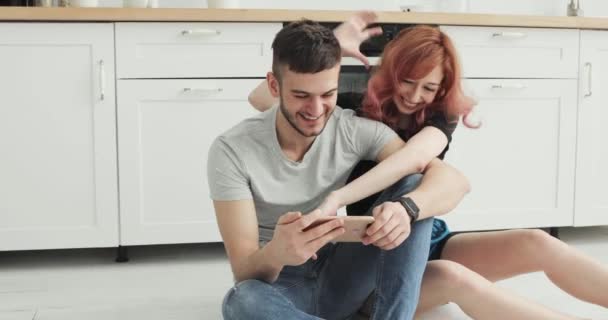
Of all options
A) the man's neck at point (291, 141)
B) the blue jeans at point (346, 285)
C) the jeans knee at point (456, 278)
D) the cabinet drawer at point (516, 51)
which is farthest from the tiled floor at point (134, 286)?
the cabinet drawer at point (516, 51)

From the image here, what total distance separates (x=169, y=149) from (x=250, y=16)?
0.58 m

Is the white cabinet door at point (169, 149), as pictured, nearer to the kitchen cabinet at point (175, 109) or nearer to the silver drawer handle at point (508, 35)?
the kitchen cabinet at point (175, 109)

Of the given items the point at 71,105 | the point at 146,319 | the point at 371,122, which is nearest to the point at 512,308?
the point at 371,122

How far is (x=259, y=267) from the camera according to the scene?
64.2 inches

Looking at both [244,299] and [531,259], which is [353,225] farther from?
[531,259]

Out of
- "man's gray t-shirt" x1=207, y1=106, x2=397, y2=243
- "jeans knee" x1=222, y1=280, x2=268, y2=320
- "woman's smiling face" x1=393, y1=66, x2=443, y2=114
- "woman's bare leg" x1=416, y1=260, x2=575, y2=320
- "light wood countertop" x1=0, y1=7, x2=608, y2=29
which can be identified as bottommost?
"woman's bare leg" x1=416, y1=260, x2=575, y2=320

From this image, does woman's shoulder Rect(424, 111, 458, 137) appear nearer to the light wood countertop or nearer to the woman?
the woman

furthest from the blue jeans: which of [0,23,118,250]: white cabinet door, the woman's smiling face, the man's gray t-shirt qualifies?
[0,23,118,250]: white cabinet door

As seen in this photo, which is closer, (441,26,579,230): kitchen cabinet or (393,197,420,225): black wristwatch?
(393,197,420,225): black wristwatch

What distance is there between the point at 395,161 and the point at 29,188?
5.20 feet

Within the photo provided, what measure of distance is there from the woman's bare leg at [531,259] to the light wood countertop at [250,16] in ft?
3.87

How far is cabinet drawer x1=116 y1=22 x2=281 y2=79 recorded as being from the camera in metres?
2.81

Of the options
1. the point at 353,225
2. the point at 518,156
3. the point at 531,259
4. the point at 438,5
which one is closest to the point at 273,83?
the point at 353,225

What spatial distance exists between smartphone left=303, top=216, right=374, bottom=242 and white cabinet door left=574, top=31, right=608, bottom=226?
6.37 feet
